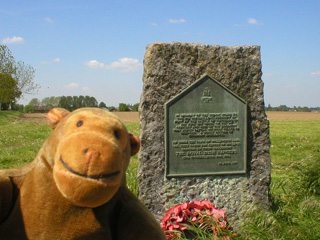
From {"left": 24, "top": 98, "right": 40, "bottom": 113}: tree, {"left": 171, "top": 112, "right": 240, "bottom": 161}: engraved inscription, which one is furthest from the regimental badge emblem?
{"left": 24, "top": 98, "right": 40, "bottom": 113}: tree

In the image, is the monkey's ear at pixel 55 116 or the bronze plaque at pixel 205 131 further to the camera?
the bronze plaque at pixel 205 131

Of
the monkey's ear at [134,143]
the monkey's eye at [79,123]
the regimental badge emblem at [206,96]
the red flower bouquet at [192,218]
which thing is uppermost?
the regimental badge emblem at [206,96]

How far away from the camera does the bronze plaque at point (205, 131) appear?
141 inches

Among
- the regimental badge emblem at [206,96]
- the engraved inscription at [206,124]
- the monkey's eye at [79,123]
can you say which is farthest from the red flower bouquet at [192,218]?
the monkey's eye at [79,123]

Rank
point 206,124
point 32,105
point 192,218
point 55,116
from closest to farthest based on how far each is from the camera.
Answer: point 55,116 < point 192,218 < point 206,124 < point 32,105

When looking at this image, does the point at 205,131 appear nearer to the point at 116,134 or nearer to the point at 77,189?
the point at 116,134

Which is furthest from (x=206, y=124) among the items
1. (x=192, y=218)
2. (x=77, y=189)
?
(x=77, y=189)

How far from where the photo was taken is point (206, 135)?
12.1 ft

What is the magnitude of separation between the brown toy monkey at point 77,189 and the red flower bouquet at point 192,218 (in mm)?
1653

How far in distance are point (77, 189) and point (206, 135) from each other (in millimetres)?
2430

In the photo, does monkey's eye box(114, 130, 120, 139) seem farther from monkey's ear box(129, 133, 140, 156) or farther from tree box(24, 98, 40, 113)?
tree box(24, 98, 40, 113)

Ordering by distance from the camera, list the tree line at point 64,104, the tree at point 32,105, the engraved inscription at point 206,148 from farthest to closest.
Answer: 1. the tree at point 32,105
2. the tree line at point 64,104
3. the engraved inscription at point 206,148

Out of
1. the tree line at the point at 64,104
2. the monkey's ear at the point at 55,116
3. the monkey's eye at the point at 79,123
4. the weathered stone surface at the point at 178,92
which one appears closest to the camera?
the monkey's eye at the point at 79,123

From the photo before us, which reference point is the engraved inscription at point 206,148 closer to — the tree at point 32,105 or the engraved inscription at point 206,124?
the engraved inscription at point 206,124
